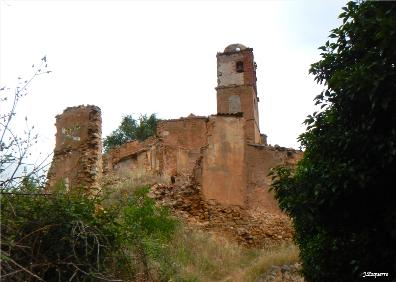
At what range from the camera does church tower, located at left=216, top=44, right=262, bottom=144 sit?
96.3 feet

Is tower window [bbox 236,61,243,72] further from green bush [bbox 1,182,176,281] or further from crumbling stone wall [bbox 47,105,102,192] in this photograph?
green bush [bbox 1,182,176,281]

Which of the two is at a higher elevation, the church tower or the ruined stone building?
the church tower

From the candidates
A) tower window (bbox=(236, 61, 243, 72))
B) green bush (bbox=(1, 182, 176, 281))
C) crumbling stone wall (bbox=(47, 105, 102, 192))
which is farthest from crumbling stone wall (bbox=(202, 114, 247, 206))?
tower window (bbox=(236, 61, 243, 72))

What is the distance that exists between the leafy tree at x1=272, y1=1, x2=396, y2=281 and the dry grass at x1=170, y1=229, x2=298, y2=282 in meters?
4.03

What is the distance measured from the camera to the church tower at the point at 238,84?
29359 mm

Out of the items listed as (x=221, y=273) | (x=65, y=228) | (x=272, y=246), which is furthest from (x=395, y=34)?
(x=272, y=246)

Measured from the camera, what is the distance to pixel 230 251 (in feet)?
45.8

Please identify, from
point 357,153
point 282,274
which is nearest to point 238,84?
point 282,274

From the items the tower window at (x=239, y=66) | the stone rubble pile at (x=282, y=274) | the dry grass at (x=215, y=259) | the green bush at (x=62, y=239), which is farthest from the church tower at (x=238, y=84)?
the green bush at (x=62, y=239)

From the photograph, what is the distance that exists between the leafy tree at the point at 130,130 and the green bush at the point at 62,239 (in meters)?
25.1

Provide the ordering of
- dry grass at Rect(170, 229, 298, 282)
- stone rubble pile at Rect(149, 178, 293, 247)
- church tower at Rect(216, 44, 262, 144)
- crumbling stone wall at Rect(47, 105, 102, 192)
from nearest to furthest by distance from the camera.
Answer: dry grass at Rect(170, 229, 298, 282) < crumbling stone wall at Rect(47, 105, 102, 192) < stone rubble pile at Rect(149, 178, 293, 247) < church tower at Rect(216, 44, 262, 144)

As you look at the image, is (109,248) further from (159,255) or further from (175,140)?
(175,140)

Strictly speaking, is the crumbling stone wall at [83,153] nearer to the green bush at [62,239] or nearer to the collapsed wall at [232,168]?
the collapsed wall at [232,168]

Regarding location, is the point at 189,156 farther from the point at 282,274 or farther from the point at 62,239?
the point at 62,239
